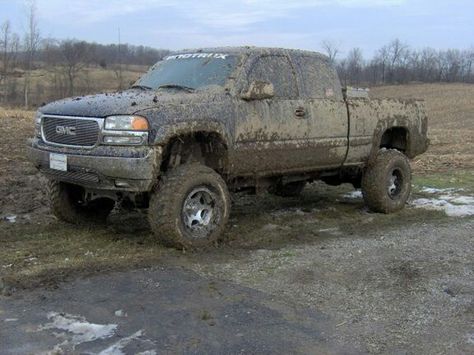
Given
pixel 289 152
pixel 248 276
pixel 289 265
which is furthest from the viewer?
pixel 289 152

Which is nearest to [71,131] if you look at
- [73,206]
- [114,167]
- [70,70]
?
[114,167]

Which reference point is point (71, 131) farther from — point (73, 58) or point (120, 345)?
point (73, 58)

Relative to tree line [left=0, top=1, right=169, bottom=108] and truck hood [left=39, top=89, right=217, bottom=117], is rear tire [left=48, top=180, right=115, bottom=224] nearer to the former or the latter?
truck hood [left=39, top=89, right=217, bottom=117]

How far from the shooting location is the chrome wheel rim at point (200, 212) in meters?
6.49

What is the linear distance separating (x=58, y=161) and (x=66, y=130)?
330 mm

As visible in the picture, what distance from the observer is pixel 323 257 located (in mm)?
6461

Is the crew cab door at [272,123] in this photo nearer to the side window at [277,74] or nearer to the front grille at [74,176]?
the side window at [277,74]

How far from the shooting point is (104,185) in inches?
247

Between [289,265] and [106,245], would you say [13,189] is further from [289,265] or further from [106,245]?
[289,265]

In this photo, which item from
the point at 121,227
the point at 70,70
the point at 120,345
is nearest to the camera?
the point at 120,345

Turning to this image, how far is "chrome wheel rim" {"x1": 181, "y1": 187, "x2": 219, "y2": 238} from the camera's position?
6.49 meters

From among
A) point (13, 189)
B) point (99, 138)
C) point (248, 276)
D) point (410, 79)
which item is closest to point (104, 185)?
point (99, 138)

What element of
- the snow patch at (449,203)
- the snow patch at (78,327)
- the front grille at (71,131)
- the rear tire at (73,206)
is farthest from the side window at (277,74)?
the snow patch at (78,327)

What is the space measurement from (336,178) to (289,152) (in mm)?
1977
